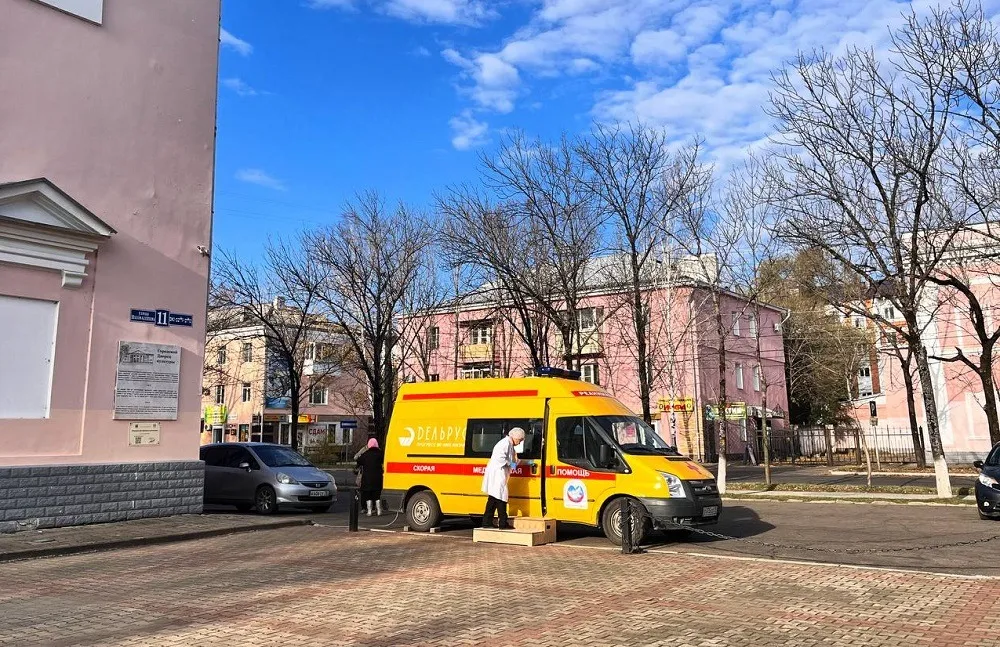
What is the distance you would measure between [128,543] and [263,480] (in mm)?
5354

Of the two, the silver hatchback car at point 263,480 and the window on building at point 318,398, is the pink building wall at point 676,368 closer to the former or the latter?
the silver hatchback car at point 263,480

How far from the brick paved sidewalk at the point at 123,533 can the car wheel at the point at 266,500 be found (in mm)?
1921

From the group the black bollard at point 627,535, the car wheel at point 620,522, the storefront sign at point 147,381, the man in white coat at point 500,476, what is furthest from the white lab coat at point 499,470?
the storefront sign at point 147,381

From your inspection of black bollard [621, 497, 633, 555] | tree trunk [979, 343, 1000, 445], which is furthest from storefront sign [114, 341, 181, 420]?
tree trunk [979, 343, 1000, 445]

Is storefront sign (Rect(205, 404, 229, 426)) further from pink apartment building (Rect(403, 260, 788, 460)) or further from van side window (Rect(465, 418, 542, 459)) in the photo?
van side window (Rect(465, 418, 542, 459))

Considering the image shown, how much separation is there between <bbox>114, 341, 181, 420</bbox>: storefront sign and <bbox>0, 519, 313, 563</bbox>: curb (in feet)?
8.93

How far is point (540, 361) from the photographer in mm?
26250

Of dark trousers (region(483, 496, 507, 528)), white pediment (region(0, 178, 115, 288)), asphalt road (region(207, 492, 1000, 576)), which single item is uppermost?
white pediment (region(0, 178, 115, 288))

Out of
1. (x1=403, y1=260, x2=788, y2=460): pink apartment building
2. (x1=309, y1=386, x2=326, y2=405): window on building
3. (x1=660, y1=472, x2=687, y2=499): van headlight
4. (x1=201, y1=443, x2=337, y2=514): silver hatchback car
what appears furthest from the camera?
(x1=309, y1=386, x2=326, y2=405): window on building

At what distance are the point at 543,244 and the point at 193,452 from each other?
12360mm

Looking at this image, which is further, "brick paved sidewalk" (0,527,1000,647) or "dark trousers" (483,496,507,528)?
"dark trousers" (483,496,507,528)

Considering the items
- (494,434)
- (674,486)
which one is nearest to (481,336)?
(494,434)

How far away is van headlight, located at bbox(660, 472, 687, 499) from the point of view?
10867mm

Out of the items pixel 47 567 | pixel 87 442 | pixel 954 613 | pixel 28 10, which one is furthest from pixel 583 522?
pixel 28 10
